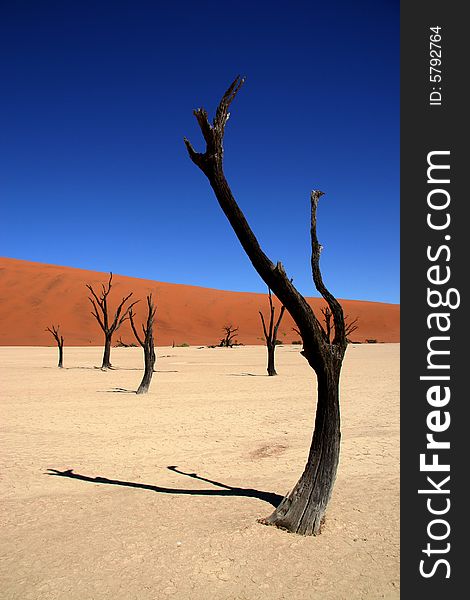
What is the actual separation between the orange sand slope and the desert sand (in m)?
41.6

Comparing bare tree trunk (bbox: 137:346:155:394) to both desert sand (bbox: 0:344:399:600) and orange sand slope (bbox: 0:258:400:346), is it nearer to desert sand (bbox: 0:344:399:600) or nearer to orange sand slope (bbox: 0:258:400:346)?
desert sand (bbox: 0:344:399:600)

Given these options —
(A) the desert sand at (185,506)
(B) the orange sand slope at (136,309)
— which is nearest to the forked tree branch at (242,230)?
(A) the desert sand at (185,506)

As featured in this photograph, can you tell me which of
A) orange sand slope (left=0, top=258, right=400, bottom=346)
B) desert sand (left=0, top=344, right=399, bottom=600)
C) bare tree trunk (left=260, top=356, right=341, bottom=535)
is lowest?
desert sand (left=0, top=344, right=399, bottom=600)

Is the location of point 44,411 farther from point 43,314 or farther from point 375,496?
point 43,314

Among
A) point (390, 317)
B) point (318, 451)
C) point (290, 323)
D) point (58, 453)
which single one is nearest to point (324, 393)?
point (318, 451)

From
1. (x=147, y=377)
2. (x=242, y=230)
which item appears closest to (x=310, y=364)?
(x=242, y=230)

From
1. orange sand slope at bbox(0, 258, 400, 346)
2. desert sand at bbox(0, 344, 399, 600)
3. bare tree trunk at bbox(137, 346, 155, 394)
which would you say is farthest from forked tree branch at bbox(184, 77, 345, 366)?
orange sand slope at bbox(0, 258, 400, 346)

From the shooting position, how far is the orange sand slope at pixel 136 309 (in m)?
54.8

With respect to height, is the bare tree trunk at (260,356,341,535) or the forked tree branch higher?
the forked tree branch

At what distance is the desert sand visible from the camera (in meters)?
3.75

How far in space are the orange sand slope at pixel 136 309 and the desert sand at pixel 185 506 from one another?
4163 cm

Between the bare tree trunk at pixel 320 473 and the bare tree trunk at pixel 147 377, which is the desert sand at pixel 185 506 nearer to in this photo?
the bare tree trunk at pixel 320 473

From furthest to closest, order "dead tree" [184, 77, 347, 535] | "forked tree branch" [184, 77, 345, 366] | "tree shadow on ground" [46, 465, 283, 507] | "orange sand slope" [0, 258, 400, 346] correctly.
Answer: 1. "orange sand slope" [0, 258, 400, 346]
2. "tree shadow on ground" [46, 465, 283, 507]
3. "dead tree" [184, 77, 347, 535]
4. "forked tree branch" [184, 77, 345, 366]

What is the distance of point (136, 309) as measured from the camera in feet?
214
